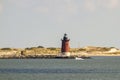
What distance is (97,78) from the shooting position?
88062 mm

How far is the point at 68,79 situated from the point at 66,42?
71800 millimetres

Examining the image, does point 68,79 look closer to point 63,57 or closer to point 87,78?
point 87,78

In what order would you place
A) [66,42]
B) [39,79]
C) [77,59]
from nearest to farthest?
[39,79] < [66,42] < [77,59]

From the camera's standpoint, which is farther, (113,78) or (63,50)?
(63,50)

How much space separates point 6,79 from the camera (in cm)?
8600

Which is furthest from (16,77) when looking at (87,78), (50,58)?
(50,58)

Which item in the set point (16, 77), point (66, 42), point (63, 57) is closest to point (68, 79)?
point (16, 77)

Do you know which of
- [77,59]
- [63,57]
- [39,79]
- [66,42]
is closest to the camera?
[39,79]

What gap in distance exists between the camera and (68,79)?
284 feet

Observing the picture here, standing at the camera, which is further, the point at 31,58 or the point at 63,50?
the point at 31,58

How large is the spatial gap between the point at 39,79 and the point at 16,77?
501cm

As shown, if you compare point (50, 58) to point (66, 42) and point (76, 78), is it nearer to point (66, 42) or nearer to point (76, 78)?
point (66, 42)

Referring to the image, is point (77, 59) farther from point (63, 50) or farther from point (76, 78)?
point (76, 78)

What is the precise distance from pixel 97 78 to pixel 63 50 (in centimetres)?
7288
